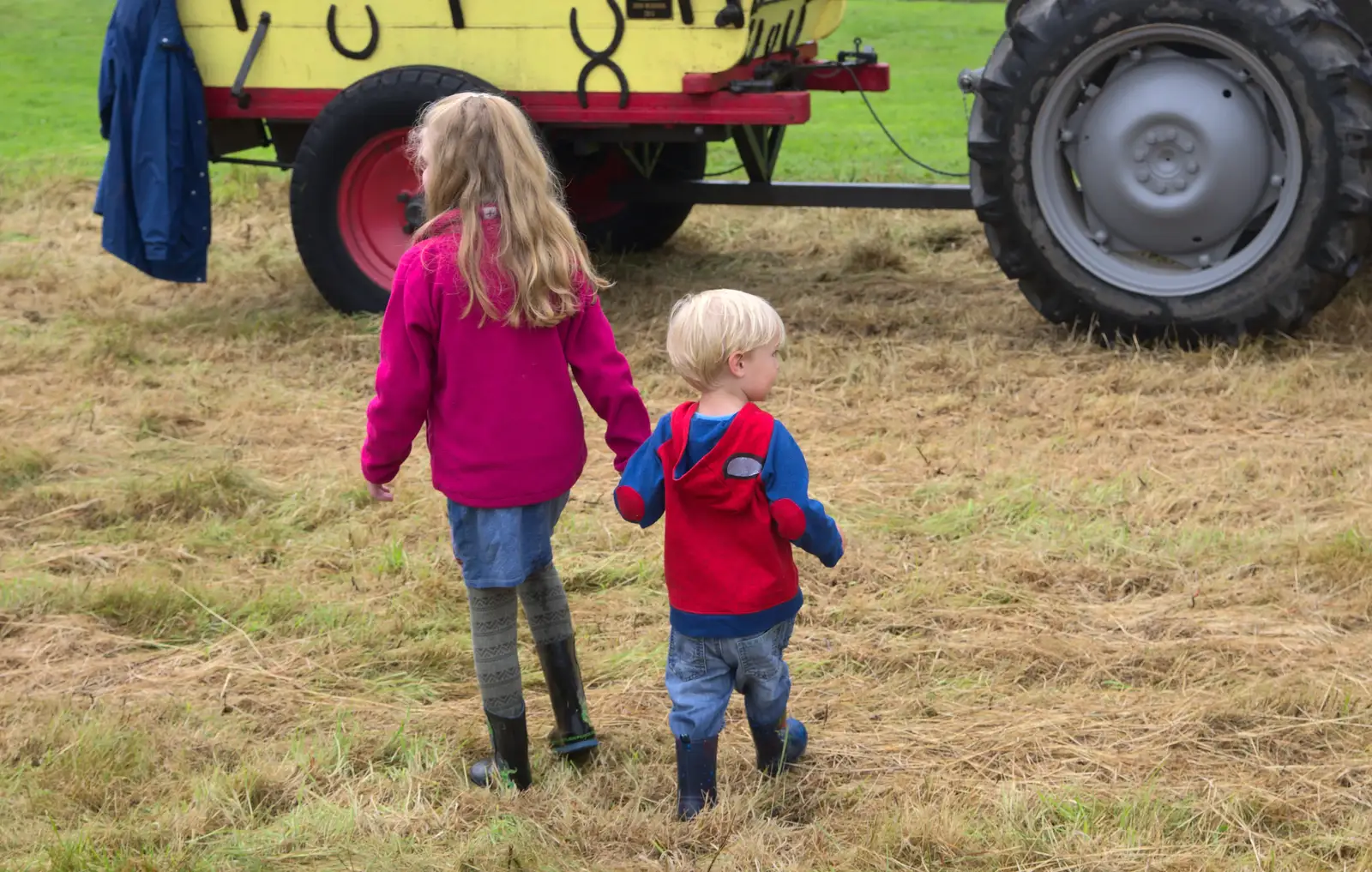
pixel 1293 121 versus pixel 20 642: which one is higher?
pixel 1293 121

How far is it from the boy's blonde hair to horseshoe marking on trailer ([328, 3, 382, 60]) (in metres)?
4.06

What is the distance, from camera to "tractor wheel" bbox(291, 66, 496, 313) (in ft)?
19.8

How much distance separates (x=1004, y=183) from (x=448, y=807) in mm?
3684

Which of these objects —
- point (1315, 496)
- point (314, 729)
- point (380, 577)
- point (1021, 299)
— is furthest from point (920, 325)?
point (314, 729)

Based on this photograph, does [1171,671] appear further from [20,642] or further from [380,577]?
[20,642]

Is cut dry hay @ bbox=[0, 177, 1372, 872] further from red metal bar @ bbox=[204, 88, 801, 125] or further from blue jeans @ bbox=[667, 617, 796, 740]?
red metal bar @ bbox=[204, 88, 801, 125]

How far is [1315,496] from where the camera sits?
422cm

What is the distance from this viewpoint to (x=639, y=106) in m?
5.98

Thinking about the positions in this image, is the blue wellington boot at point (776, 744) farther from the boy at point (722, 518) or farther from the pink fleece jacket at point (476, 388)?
the pink fleece jacket at point (476, 388)

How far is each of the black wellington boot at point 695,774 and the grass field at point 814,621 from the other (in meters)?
0.05

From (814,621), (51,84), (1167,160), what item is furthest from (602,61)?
(51,84)

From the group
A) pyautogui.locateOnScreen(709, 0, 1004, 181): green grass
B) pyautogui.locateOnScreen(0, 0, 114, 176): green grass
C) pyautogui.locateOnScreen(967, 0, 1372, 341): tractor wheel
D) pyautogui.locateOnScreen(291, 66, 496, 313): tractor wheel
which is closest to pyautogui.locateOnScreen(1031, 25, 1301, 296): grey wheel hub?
pyautogui.locateOnScreen(967, 0, 1372, 341): tractor wheel

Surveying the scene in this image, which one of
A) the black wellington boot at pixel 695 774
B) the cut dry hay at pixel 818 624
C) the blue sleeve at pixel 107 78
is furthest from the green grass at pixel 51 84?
the black wellington boot at pixel 695 774

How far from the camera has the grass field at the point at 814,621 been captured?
8.91ft
